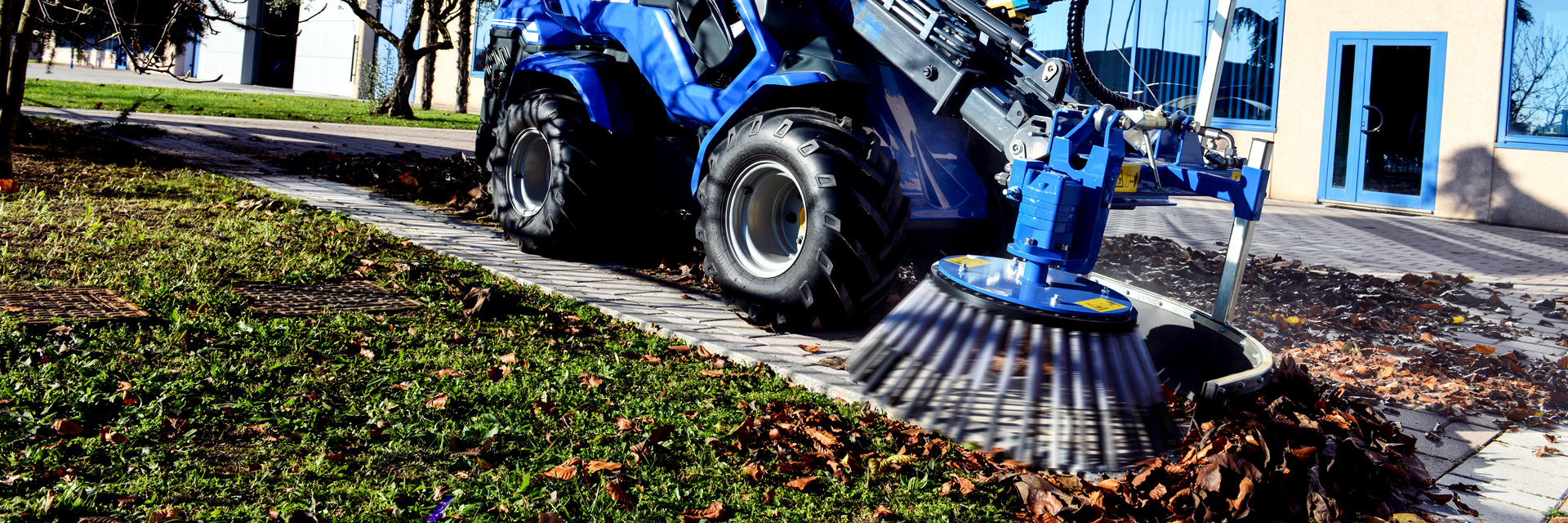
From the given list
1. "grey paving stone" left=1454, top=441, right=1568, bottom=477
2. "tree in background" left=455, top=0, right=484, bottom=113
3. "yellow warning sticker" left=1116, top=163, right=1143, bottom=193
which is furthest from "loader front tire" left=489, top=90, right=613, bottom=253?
"tree in background" left=455, top=0, right=484, bottom=113

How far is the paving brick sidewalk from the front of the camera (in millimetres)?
3723

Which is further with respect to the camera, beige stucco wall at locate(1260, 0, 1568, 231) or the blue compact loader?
beige stucco wall at locate(1260, 0, 1568, 231)

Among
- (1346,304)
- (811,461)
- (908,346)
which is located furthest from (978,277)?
(1346,304)

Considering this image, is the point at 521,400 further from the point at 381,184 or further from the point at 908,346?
the point at 381,184

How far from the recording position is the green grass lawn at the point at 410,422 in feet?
9.11

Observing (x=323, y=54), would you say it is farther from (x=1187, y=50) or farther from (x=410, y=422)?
(x=410, y=422)

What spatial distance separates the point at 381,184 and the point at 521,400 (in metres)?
6.16

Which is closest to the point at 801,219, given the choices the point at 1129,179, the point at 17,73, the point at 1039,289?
the point at 1129,179

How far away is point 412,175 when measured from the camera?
929 cm

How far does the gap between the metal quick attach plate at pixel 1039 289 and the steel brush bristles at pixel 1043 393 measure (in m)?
0.06

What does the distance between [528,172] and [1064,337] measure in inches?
180

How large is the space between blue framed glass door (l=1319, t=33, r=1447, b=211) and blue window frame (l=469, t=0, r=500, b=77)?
1669 cm

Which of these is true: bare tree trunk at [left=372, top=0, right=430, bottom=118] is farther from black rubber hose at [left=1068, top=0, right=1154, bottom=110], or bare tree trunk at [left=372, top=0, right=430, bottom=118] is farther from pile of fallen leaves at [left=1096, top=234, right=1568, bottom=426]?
black rubber hose at [left=1068, top=0, right=1154, bottom=110]

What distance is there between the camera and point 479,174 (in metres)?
9.39
